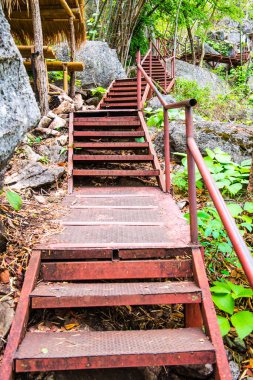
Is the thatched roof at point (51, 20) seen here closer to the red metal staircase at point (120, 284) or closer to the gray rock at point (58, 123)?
the gray rock at point (58, 123)

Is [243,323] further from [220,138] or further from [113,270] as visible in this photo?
[220,138]

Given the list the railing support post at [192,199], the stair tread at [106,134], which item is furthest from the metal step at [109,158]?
the railing support post at [192,199]

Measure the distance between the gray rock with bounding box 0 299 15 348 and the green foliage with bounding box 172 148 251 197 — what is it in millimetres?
2340

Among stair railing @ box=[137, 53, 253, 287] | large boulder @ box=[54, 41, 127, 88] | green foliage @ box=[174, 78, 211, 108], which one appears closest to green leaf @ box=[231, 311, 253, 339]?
stair railing @ box=[137, 53, 253, 287]

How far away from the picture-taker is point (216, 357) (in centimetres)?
180

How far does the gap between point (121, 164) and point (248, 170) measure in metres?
1.82

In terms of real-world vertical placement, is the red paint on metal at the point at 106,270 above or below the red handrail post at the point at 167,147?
below

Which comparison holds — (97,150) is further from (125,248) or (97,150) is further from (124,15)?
(124,15)

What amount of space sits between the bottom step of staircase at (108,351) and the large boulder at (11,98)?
3.76 feet

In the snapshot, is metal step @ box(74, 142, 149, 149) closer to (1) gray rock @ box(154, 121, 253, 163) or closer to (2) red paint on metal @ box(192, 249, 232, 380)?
(1) gray rock @ box(154, 121, 253, 163)

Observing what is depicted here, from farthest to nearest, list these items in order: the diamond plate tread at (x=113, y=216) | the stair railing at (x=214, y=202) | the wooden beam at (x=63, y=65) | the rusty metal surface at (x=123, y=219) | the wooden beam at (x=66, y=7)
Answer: the wooden beam at (x=63, y=65)
the wooden beam at (x=66, y=7)
the diamond plate tread at (x=113, y=216)
the rusty metal surface at (x=123, y=219)
the stair railing at (x=214, y=202)

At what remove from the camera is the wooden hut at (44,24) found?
588 centimetres

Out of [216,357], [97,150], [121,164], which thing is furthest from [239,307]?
[97,150]

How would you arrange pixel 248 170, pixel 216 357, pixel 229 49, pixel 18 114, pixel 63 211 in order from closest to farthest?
pixel 216 357 → pixel 18 114 → pixel 63 211 → pixel 248 170 → pixel 229 49
